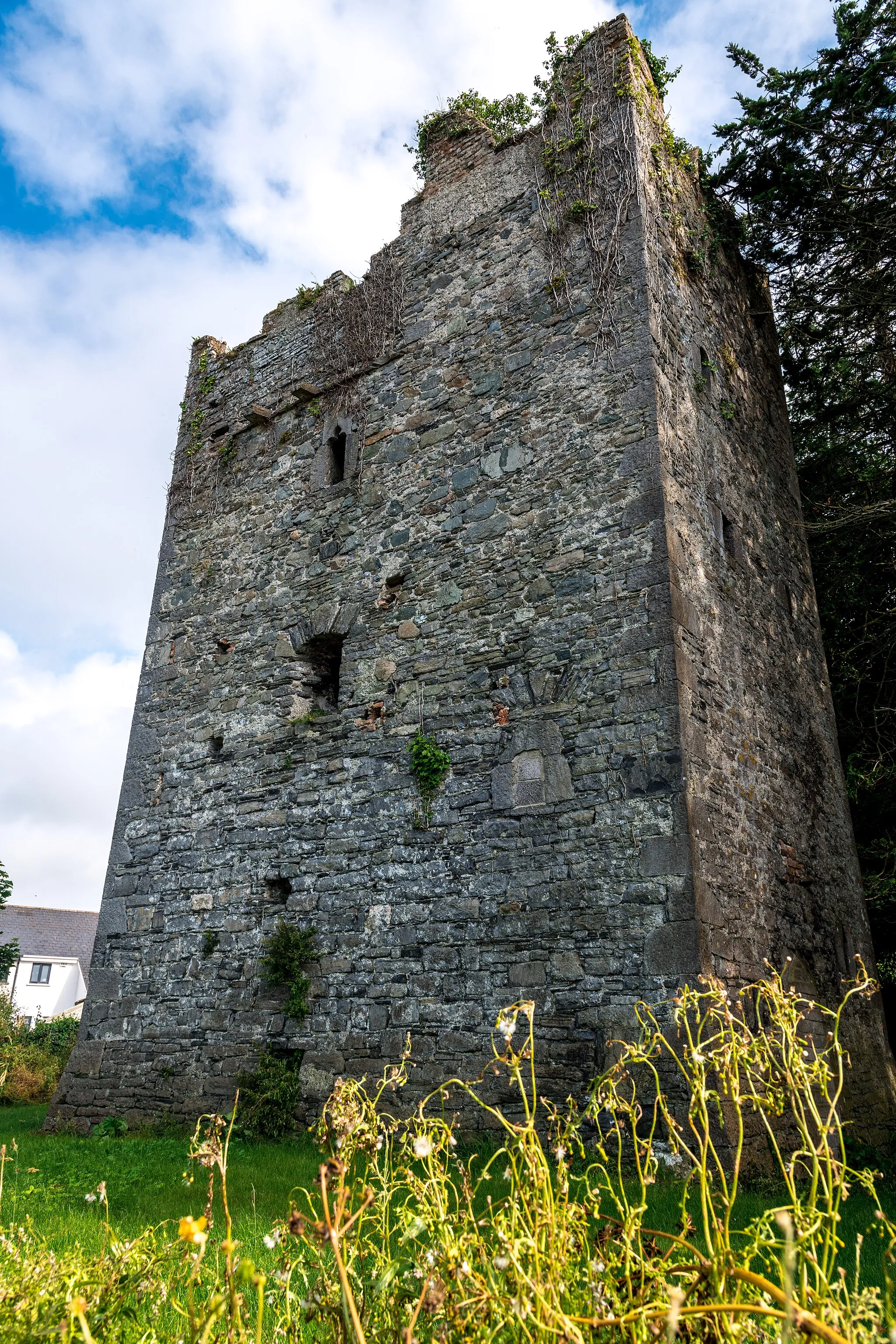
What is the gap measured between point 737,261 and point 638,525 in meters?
4.89

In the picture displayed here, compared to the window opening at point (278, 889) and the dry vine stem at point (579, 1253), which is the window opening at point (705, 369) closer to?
the window opening at point (278, 889)

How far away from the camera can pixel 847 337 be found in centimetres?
1060

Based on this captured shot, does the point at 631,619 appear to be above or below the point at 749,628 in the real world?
below

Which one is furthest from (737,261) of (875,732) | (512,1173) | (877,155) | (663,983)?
(512,1173)

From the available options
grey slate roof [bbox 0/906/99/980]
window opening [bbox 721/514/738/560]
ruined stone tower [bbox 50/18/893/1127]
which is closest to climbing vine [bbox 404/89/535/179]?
ruined stone tower [bbox 50/18/893/1127]

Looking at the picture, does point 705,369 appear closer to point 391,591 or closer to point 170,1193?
point 391,591

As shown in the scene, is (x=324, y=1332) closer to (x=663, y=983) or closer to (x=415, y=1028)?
(x=663, y=983)

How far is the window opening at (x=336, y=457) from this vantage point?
916 centimetres

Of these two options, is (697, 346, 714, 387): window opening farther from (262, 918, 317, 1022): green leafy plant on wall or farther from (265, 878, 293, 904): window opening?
(262, 918, 317, 1022): green leafy plant on wall

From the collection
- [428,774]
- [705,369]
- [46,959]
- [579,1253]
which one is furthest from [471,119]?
[46,959]

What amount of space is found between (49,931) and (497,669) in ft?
119

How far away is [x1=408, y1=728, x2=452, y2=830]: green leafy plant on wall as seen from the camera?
7.02m

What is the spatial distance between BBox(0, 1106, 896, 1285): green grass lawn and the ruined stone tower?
2.55 ft

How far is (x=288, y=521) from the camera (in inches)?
367
